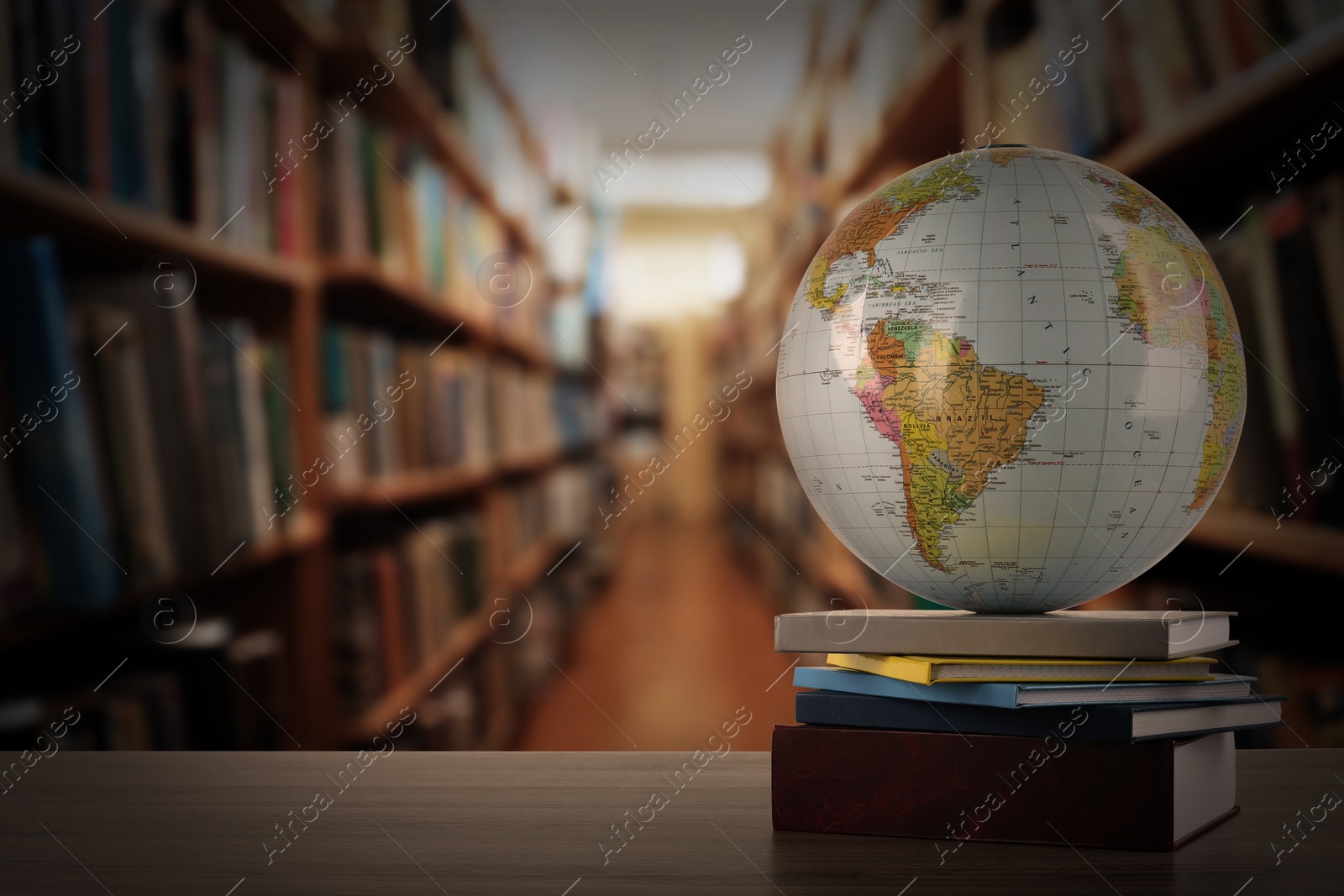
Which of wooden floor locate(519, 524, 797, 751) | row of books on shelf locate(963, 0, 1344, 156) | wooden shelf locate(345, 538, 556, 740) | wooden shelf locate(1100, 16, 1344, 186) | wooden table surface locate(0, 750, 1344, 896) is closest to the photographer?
wooden table surface locate(0, 750, 1344, 896)

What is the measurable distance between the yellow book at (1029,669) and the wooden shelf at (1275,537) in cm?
61

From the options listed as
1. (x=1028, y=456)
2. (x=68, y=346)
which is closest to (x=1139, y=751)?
(x=1028, y=456)

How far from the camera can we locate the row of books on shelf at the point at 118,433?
1139mm

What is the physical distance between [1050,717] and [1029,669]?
29 mm

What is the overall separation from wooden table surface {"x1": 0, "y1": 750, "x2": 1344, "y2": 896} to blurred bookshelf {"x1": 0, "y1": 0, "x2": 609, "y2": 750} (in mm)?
533

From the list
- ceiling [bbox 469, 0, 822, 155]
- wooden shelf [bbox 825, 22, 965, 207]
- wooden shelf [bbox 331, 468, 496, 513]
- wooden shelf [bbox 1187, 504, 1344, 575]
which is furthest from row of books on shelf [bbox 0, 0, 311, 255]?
ceiling [bbox 469, 0, 822, 155]

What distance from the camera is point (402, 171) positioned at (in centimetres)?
251

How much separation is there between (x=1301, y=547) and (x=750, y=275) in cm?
539

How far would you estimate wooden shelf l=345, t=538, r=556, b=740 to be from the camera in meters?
2.13

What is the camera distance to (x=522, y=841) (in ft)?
1.96

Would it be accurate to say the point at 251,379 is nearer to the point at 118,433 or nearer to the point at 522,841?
the point at 118,433

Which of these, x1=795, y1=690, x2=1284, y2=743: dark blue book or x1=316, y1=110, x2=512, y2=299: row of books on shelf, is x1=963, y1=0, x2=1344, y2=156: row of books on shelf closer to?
x1=795, y1=690, x2=1284, y2=743: dark blue book

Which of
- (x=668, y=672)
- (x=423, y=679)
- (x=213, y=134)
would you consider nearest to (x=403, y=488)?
(x=423, y=679)

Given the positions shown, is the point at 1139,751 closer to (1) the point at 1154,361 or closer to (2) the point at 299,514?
(1) the point at 1154,361
